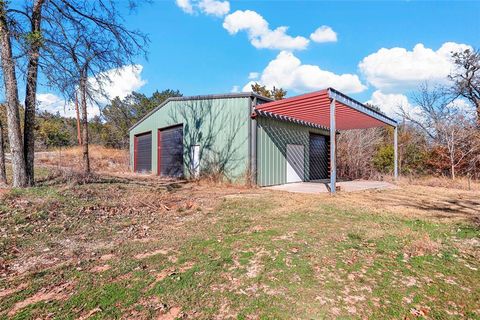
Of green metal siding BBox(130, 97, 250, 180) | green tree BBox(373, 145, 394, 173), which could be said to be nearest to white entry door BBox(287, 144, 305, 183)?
green metal siding BBox(130, 97, 250, 180)

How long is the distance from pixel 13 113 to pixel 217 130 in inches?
259

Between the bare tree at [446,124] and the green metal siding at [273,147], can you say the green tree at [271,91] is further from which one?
the green metal siding at [273,147]

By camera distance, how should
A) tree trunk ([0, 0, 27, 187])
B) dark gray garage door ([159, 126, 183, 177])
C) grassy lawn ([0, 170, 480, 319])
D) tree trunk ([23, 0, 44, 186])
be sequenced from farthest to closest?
dark gray garage door ([159, 126, 183, 177]) → tree trunk ([23, 0, 44, 186]) → tree trunk ([0, 0, 27, 187]) → grassy lawn ([0, 170, 480, 319])

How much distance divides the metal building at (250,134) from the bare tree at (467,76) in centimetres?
834

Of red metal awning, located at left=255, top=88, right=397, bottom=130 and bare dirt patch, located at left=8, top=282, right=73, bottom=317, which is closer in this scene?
bare dirt patch, located at left=8, top=282, right=73, bottom=317

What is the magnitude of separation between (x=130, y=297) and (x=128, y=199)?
14.3 feet

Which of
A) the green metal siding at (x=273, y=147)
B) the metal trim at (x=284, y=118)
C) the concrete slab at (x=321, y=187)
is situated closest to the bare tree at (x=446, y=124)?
the concrete slab at (x=321, y=187)

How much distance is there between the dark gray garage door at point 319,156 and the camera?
1445 cm

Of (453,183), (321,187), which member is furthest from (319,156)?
(453,183)

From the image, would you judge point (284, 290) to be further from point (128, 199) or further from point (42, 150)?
point (42, 150)

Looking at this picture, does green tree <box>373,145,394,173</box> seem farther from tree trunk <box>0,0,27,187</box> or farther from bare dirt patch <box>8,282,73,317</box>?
tree trunk <box>0,0,27,187</box>

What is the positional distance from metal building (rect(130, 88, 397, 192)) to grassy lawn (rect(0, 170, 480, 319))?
4.38 meters

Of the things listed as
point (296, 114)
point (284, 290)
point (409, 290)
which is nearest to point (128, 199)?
point (284, 290)

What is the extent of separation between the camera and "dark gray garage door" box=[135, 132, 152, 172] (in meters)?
15.9
